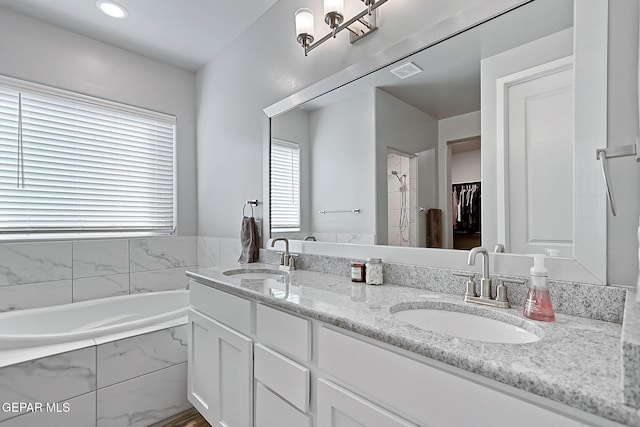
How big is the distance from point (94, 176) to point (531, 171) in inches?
113

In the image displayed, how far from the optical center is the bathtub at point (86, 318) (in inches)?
65.7

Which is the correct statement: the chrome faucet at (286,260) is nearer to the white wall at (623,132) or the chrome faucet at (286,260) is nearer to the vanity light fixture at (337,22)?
the vanity light fixture at (337,22)

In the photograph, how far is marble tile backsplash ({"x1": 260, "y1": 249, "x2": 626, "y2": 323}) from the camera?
85cm

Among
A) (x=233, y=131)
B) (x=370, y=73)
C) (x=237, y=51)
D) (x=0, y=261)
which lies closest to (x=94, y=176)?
(x=0, y=261)

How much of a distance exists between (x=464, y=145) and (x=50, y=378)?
2.22 meters

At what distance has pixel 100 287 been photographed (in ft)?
7.99

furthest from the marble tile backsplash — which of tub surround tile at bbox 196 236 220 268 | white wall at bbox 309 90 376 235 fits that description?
tub surround tile at bbox 196 236 220 268

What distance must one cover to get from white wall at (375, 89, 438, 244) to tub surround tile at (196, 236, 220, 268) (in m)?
1.69

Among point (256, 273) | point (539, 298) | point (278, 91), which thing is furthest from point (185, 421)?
point (278, 91)

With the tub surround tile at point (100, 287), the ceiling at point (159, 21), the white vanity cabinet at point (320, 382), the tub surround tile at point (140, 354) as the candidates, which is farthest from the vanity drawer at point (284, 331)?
the ceiling at point (159, 21)

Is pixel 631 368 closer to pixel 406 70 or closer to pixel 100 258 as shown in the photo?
pixel 406 70

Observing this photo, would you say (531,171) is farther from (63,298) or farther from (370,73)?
(63,298)

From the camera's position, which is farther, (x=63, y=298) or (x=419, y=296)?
(x=63, y=298)

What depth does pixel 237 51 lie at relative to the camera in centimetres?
245
